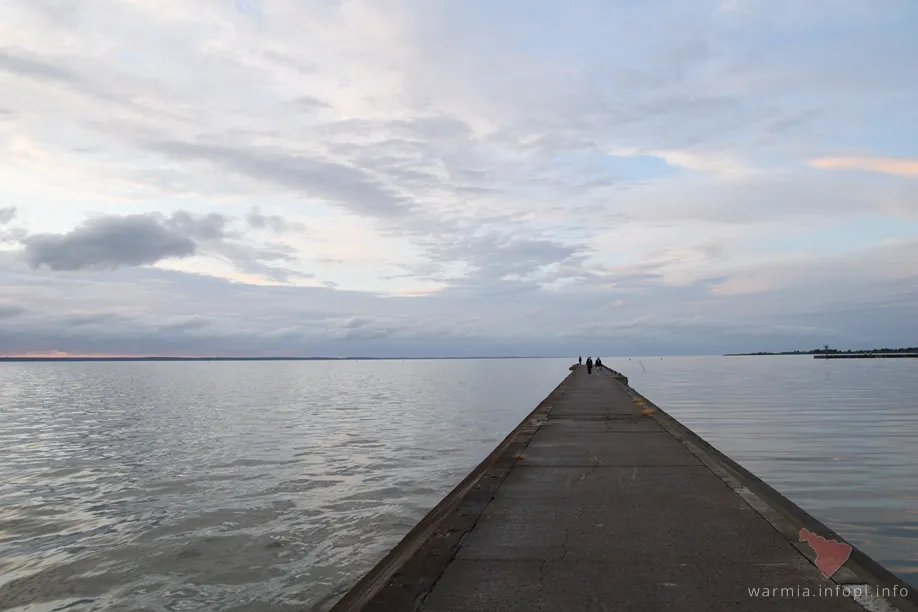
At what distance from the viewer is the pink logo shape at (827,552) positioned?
214 inches

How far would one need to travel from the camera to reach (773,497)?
26.4 ft

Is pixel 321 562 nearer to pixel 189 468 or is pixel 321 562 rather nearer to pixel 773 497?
pixel 773 497

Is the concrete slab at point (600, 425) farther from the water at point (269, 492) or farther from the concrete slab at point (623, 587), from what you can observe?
the concrete slab at point (623, 587)

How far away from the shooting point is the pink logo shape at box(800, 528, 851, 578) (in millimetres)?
5434

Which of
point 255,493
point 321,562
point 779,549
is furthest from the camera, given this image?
point 255,493

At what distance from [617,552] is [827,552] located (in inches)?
75.7

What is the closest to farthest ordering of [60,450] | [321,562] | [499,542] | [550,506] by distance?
[499,542] < [550,506] < [321,562] < [60,450]

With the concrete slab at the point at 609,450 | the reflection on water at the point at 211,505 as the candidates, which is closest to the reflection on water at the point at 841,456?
the concrete slab at the point at 609,450

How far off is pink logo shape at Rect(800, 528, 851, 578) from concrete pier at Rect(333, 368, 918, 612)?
0.07m

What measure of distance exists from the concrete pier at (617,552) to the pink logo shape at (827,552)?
0.23 feet

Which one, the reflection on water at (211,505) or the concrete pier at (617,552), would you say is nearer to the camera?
the concrete pier at (617,552)

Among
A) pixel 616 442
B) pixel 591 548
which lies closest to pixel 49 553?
pixel 591 548

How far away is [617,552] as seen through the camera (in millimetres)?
5949

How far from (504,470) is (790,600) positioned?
6115mm
